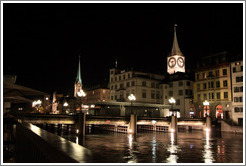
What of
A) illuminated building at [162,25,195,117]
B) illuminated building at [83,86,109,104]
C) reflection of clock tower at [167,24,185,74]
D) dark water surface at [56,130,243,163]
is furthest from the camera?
illuminated building at [83,86,109,104]

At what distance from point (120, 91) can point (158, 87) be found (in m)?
14.3

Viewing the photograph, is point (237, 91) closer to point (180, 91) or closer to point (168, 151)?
point (180, 91)

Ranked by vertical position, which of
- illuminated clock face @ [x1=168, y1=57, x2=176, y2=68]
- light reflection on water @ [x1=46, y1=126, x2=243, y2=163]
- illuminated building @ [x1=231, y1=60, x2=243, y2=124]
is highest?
illuminated clock face @ [x1=168, y1=57, x2=176, y2=68]

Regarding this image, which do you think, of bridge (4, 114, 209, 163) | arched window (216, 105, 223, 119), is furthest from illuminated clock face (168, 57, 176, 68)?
arched window (216, 105, 223, 119)

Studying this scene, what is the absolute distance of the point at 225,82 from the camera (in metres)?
65.3

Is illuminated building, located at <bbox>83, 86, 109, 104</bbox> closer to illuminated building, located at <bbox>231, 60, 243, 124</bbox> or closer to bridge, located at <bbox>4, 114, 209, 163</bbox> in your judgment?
bridge, located at <bbox>4, 114, 209, 163</bbox>

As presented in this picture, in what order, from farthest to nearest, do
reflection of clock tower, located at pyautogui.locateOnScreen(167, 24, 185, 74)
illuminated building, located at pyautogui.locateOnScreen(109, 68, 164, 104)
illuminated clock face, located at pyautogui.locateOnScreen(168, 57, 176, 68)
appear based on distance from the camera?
1. illuminated clock face, located at pyautogui.locateOnScreen(168, 57, 176, 68)
2. reflection of clock tower, located at pyautogui.locateOnScreen(167, 24, 185, 74)
3. illuminated building, located at pyautogui.locateOnScreen(109, 68, 164, 104)

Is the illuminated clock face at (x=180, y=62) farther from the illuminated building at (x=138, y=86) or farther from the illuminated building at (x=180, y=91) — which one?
the illuminated building at (x=180, y=91)

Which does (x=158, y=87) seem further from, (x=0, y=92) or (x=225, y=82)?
(x=0, y=92)

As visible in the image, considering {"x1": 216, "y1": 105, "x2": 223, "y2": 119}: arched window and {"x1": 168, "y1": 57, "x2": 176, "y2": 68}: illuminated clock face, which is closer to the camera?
{"x1": 216, "y1": 105, "x2": 223, "y2": 119}: arched window

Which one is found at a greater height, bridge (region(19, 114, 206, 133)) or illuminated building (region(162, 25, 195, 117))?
illuminated building (region(162, 25, 195, 117))

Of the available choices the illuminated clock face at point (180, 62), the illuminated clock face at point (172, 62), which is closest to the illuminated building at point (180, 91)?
the illuminated clock face at point (172, 62)

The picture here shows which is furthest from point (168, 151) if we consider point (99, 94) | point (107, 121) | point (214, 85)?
point (99, 94)

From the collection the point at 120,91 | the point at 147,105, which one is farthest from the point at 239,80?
the point at 120,91
